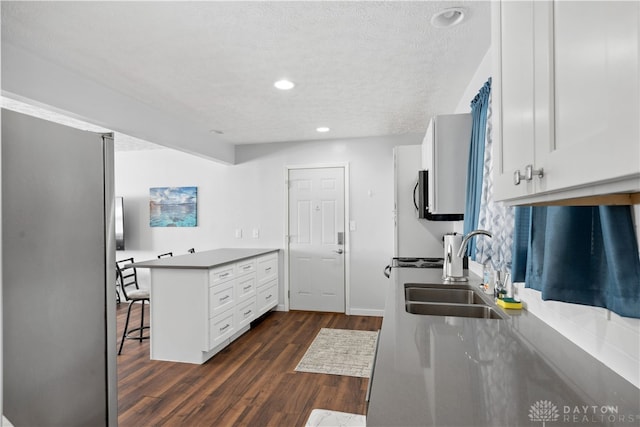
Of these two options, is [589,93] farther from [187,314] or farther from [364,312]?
[364,312]

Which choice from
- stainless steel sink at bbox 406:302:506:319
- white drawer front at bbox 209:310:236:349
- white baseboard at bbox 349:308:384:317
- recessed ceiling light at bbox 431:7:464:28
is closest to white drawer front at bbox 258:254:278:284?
white drawer front at bbox 209:310:236:349

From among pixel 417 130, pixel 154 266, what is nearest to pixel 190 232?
pixel 154 266

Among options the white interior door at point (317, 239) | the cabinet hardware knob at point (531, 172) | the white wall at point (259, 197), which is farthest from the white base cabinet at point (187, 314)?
the cabinet hardware knob at point (531, 172)

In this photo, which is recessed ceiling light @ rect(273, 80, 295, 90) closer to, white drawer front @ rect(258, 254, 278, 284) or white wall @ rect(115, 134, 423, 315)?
white wall @ rect(115, 134, 423, 315)

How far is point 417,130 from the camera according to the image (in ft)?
13.8

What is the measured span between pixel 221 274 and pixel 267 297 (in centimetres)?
121

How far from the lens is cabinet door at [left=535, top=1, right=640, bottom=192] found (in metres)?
0.45

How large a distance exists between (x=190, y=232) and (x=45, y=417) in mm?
3949

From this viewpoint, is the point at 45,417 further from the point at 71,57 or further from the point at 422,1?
the point at 422,1

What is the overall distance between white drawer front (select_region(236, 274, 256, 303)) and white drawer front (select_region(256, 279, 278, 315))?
0.61 feet

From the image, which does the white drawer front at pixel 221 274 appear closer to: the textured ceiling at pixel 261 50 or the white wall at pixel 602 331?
the textured ceiling at pixel 261 50

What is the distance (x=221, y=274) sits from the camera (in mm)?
3338

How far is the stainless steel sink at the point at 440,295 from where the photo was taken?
206cm

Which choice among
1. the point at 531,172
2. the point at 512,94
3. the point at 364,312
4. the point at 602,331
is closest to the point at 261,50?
the point at 512,94
